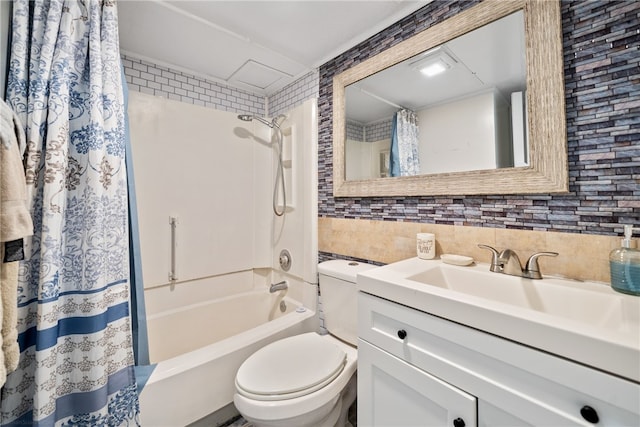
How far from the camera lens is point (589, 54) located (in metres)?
0.87

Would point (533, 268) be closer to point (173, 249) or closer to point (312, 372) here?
point (312, 372)

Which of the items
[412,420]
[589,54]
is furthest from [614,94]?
[412,420]

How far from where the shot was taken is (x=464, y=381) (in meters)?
0.73

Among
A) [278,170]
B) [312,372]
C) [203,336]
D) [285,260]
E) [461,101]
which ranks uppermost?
[461,101]

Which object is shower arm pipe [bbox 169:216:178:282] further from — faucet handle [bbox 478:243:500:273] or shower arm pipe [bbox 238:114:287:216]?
faucet handle [bbox 478:243:500:273]

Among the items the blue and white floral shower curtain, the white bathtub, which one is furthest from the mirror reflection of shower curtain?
the blue and white floral shower curtain

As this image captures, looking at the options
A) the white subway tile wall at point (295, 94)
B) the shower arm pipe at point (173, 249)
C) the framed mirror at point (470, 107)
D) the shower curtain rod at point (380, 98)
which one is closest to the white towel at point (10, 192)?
the shower arm pipe at point (173, 249)

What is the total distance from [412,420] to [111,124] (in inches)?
60.0

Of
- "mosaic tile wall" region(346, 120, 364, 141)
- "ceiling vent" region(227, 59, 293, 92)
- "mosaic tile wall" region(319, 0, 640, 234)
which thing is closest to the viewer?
"mosaic tile wall" region(319, 0, 640, 234)

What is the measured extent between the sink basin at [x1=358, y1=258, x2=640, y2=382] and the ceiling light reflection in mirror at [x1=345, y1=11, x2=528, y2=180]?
46 cm

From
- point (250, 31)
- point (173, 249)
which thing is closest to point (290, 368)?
point (173, 249)

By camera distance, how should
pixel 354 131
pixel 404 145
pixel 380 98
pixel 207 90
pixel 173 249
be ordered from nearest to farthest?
pixel 404 145, pixel 380 98, pixel 354 131, pixel 173 249, pixel 207 90

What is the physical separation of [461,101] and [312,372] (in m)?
1.37

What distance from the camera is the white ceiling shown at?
4.42 feet
